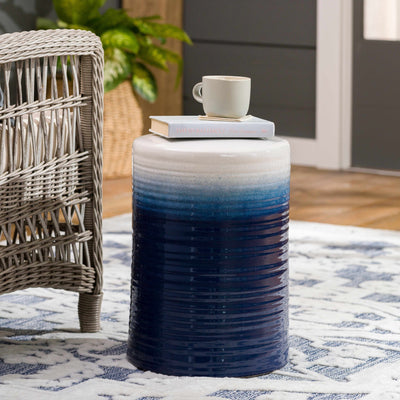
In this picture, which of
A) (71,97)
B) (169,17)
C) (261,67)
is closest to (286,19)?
(261,67)

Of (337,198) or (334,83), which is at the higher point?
(334,83)

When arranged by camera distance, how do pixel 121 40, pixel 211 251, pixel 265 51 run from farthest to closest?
pixel 265 51 < pixel 121 40 < pixel 211 251

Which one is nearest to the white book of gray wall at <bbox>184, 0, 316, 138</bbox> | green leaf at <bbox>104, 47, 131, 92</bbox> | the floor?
the floor

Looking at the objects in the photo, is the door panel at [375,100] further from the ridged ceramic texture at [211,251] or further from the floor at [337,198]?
the ridged ceramic texture at [211,251]

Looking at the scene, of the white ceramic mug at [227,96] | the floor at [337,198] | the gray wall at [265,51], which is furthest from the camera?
the gray wall at [265,51]

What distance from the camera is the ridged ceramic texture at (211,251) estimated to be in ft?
5.46

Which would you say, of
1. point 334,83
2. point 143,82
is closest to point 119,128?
point 143,82

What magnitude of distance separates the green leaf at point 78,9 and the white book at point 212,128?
8.03 ft

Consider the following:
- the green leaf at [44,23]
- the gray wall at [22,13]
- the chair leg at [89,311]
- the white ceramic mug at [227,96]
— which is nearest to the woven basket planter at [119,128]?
the green leaf at [44,23]

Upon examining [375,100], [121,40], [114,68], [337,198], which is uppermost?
[121,40]

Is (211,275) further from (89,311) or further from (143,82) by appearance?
(143,82)

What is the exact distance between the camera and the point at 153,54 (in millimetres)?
4188

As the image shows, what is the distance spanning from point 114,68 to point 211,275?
2.47 meters

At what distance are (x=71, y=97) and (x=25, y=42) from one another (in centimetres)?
17
